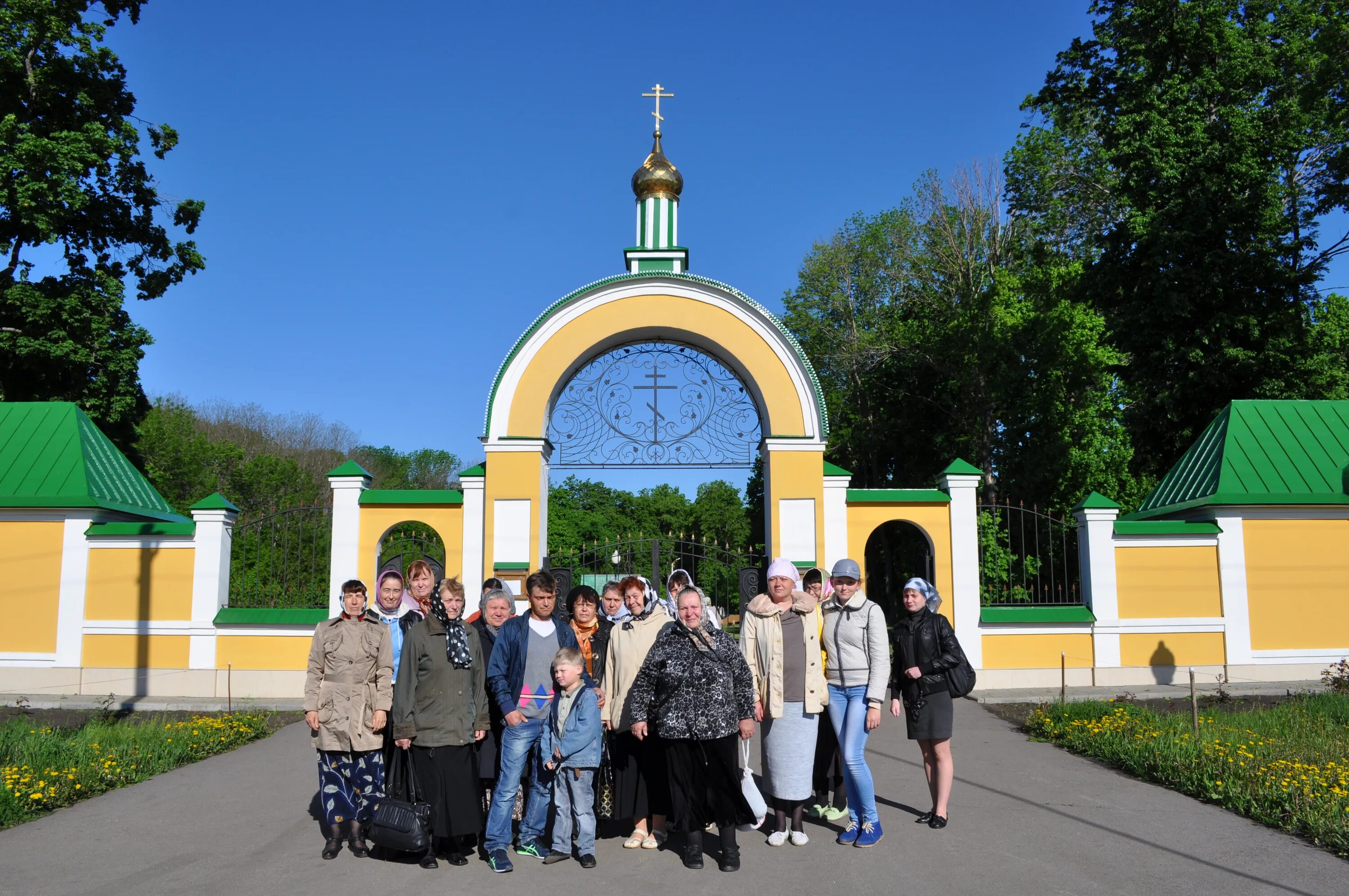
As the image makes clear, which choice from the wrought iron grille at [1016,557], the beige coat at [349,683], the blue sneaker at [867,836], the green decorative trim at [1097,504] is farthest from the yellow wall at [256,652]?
the wrought iron grille at [1016,557]

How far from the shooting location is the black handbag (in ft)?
17.0

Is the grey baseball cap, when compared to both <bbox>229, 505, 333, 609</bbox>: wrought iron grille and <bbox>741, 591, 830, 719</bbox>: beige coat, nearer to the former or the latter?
<bbox>741, 591, 830, 719</bbox>: beige coat

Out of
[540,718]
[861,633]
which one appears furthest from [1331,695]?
[540,718]

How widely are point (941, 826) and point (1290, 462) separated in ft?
32.3

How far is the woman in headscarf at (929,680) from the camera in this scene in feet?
19.3

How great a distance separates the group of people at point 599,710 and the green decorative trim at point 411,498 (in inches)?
244

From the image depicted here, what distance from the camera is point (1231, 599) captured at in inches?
481

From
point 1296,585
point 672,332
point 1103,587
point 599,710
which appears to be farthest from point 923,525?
point 599,710

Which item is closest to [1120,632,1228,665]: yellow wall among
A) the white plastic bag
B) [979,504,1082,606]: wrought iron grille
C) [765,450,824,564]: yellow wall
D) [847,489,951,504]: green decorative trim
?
[847,489,951,504]: green decorative trim

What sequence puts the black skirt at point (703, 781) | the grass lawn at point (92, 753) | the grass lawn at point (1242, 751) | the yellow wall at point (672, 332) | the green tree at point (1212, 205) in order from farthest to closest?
the green tree at point (1212, 205), the yellow wall at point (672, 332), the grass lawn at point (92, 753), the grass lawn at point (1242, 751), the black skirt at point (703, 781)

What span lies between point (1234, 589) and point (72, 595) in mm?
14616

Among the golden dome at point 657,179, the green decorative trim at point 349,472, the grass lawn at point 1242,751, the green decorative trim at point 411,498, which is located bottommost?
the grass lawn at point 1242,751

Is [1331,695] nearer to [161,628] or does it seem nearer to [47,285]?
[161,628]

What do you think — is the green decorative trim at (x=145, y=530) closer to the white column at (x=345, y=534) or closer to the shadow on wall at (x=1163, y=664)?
the white column at (x=345, y=534)
